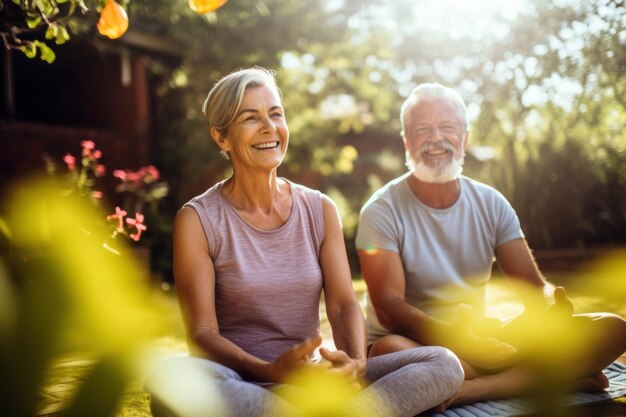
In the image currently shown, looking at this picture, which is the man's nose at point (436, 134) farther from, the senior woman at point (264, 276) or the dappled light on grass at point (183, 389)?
the dappled light on grass at point (183, 389)

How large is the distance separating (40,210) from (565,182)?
9110 millimetres

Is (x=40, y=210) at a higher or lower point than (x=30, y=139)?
lower

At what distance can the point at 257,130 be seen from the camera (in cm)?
269

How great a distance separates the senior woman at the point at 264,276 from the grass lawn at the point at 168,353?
0.63ft

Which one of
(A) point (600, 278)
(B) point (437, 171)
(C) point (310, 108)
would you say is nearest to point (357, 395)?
(B) point (437, 171)

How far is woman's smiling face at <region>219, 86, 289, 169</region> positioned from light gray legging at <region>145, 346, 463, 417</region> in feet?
2.75

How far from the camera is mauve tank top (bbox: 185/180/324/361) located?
255cm

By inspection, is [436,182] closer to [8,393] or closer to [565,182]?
[8,393]

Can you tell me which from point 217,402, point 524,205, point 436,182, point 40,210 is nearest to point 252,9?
point 524,205

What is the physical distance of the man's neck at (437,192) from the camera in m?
3.40

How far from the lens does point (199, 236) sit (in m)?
2.55

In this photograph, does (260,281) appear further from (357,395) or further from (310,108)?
(310,108)

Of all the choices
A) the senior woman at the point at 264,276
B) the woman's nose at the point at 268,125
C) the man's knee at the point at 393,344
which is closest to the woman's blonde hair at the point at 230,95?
the senior woman at the point at 264,276

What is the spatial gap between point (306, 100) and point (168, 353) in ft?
39.9
